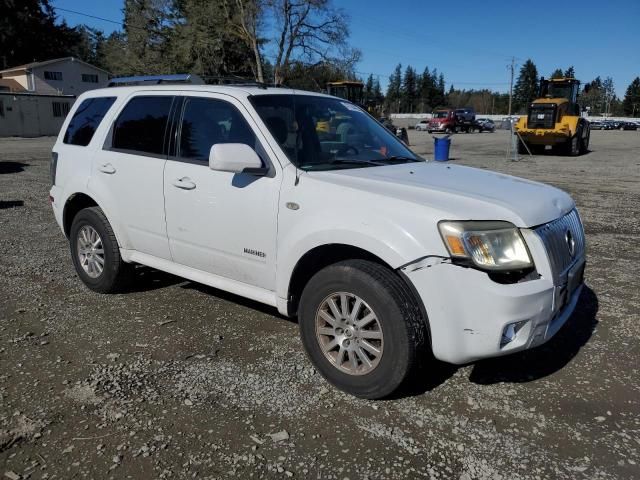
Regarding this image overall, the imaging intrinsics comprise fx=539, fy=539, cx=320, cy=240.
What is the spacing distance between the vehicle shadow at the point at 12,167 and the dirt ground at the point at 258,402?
39.6 feet

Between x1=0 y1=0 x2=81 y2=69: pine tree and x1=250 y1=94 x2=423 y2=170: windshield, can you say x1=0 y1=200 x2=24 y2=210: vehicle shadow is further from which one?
x1=0 y1=0 x2=81 y2=69: pine tree

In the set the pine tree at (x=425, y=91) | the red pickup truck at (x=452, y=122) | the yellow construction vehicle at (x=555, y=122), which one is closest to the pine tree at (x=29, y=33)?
the red pickup truck at (x=452, y=122)

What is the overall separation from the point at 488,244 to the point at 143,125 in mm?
3097

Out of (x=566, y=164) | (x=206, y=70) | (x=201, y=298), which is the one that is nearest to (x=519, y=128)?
(x=566, y=164)

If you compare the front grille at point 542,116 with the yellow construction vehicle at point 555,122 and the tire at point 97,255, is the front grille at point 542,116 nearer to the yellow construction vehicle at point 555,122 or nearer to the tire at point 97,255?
the yellow construction vehicle at point 555,122

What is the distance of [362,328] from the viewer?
3.17 m

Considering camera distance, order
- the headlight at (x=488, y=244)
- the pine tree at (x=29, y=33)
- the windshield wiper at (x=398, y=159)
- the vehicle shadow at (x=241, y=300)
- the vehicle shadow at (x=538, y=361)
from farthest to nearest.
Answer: the pine tree at (x=29, y=33) → the vehicle shadow at (x=241, y=300) → the windshield wiper at (x=398, y=159) → the vehicle shadow at (x=538, y=361) → the headlight at (x=488, y=244)

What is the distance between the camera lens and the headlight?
9.27ft

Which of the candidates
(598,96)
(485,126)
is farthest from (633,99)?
(485,126)

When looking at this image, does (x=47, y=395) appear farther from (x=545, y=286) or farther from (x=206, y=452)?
(x=545, y=286)

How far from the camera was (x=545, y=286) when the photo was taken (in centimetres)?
292

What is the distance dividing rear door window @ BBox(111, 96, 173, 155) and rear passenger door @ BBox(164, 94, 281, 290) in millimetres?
212

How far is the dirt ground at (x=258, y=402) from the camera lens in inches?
106

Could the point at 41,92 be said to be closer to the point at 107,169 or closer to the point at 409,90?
the point at 107,169
